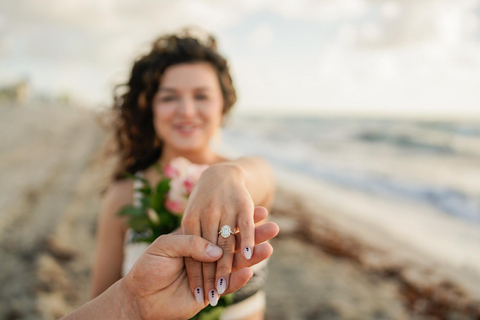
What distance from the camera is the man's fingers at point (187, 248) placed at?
101 centimetres

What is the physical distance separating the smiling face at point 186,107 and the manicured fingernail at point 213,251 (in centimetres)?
136

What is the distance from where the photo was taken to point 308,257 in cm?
467

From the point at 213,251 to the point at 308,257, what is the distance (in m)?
3.96

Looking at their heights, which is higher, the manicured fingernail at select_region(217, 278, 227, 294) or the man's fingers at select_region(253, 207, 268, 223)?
the man's fingers at select_region(253, 207, 268, 223)

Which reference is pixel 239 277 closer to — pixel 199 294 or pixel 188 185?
pixel 199 294

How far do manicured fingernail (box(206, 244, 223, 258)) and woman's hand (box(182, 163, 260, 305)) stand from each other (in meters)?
0.03

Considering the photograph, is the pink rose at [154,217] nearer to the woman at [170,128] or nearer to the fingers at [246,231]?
the woman at [170,128]

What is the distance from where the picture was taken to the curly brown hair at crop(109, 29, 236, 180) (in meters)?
2.44

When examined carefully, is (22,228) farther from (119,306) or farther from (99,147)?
(99,147)

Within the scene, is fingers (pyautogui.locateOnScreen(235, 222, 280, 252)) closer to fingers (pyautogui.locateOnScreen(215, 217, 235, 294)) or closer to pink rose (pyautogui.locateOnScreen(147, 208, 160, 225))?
fingers (pyautogui.locateOnScreen(215, 217, 235, 294))

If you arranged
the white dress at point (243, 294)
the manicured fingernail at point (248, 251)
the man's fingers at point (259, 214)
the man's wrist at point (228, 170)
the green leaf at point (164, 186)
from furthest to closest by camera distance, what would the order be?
the white dress at point (243, 294), the green leaf at point (164, 186), the man's wrist at point (228, 170), the man's fingers at point (259, 214), the manicured fingernail at point (248, 251)

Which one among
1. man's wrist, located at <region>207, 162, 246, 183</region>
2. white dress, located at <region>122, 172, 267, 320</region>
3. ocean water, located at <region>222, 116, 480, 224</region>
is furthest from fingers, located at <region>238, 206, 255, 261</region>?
ocean water, located at <region>222, 116, 480, 224</region>

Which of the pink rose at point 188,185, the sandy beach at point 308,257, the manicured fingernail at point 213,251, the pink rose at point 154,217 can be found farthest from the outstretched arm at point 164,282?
the sandy beach at point 308,257

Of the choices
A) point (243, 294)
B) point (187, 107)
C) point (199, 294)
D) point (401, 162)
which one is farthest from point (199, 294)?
point (401, 162)
